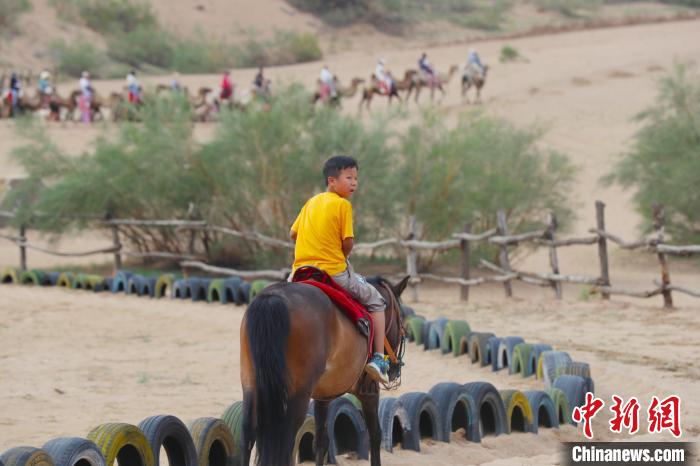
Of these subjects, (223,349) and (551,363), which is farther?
(223,349)

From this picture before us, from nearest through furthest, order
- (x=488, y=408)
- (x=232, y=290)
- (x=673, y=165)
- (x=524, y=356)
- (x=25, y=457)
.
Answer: (x=25, y=457)
(x=488, y=408)
(x=524, y=356)
(x=232, y=290)
(x=673, y=165)

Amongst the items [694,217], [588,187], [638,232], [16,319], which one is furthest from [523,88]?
[16,319]

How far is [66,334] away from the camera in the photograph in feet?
47.8

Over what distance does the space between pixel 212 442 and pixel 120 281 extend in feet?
40.5

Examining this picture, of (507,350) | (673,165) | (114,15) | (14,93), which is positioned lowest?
(507,350)

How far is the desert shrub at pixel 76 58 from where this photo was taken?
1957 inches

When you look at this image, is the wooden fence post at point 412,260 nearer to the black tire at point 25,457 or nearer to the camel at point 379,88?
the black tire at point 25,457

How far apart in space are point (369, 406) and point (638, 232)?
19.1 meters

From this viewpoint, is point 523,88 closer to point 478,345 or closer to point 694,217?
point 694,217

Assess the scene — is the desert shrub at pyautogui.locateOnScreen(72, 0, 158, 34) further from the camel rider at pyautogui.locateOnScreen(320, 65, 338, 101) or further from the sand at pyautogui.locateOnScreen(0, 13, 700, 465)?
the sand at pyautogui.locateOnScreen(0, 13, 700, 465)

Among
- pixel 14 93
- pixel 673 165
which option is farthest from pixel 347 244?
pixel 14 93

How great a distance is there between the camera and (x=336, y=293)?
21.6 feet

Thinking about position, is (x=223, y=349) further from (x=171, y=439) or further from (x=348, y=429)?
(x=171, y=439)

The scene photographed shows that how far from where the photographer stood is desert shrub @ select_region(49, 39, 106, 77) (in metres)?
49.7
